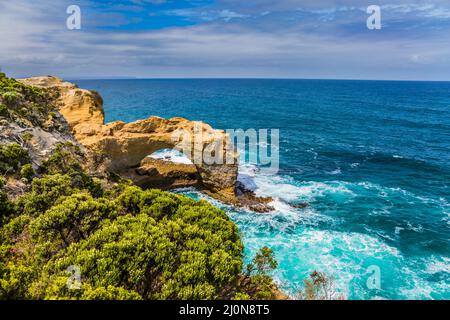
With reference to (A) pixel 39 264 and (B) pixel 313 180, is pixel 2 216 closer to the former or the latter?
(A) pixel 39 264

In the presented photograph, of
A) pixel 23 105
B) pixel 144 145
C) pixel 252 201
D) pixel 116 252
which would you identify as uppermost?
pixel 23 105

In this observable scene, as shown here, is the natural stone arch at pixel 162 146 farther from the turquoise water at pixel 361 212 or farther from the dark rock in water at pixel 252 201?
the turquoise water at pixel 361 212

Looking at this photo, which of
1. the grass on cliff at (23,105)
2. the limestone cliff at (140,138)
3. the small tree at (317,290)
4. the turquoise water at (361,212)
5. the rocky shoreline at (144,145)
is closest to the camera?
the small tree at (317,290)

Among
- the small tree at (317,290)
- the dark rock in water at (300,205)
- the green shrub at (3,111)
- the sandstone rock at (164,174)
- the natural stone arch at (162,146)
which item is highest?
the green shrub at (3,111)

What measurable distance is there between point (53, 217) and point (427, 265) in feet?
103

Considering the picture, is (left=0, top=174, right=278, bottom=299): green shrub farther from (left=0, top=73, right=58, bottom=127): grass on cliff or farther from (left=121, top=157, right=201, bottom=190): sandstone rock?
(left=121, top=157, right=201, bottom=190): sandstone rock

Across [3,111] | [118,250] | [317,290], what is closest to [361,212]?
[317,290]

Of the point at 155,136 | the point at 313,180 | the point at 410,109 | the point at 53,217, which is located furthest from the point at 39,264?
the point at 410,109

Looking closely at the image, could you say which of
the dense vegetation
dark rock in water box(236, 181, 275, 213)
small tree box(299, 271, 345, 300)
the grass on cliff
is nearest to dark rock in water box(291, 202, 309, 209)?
dark rock in water box(236, 181, 275, 213)

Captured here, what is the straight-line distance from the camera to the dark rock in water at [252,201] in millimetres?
36562

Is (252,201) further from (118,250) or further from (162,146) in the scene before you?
(118,250)

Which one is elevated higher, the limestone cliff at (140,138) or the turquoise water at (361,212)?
the limestone cliff at (140,138)

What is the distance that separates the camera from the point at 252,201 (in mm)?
38406

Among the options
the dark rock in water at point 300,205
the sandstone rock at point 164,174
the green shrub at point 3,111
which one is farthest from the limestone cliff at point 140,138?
the green shrub at point 3,111
